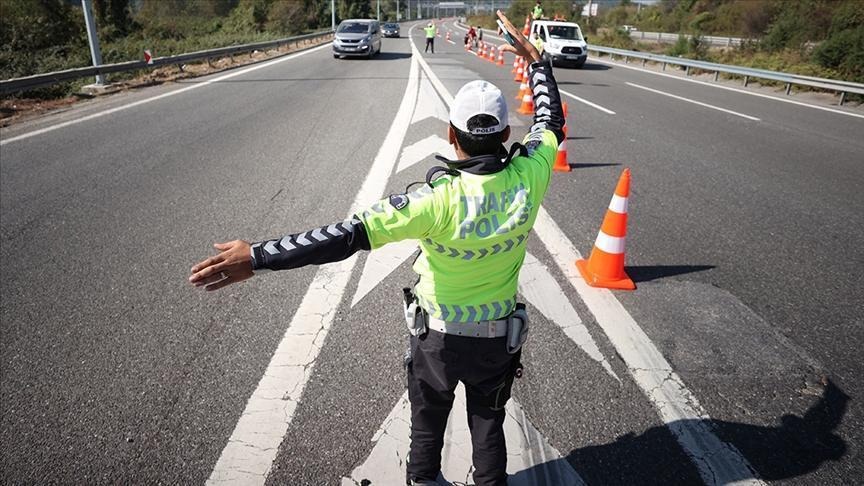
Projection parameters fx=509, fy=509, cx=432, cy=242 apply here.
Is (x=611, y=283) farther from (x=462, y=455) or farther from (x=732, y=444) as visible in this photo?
(x=462, y=455)

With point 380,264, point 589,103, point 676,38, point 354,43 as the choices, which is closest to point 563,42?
point 354,43

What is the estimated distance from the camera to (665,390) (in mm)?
2928

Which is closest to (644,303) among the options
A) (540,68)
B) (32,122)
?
(540,68)

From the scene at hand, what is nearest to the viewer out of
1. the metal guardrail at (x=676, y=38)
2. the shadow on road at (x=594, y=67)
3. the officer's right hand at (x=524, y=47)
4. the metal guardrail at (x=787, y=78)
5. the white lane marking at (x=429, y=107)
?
the officer's right hand at (x=524, y=47)

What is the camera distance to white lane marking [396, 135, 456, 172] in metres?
7.38

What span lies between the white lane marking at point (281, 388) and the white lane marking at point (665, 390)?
1.93 metres

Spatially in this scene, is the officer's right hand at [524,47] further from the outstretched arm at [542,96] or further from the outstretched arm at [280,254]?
the outstretched arm at [280,254]

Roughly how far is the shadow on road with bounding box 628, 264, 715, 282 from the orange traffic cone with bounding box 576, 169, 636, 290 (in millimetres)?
186

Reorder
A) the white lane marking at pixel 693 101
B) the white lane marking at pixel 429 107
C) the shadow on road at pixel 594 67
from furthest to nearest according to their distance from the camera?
the shadow on road at pixel 594 67, the white lane marking at pixel 693 101, the white lane marking at pixel 429 107

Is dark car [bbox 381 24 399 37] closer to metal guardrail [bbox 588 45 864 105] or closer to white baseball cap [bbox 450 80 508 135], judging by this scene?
metal guardrail [bbox 588 45 864 105]

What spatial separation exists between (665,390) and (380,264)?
2.44 m

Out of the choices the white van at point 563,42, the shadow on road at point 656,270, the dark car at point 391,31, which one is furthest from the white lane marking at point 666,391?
the dark car at point 391,31

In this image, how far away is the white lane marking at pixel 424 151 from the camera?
7379 mm

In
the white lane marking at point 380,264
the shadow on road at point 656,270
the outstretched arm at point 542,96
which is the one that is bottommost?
the white lane marking at point 380,264
